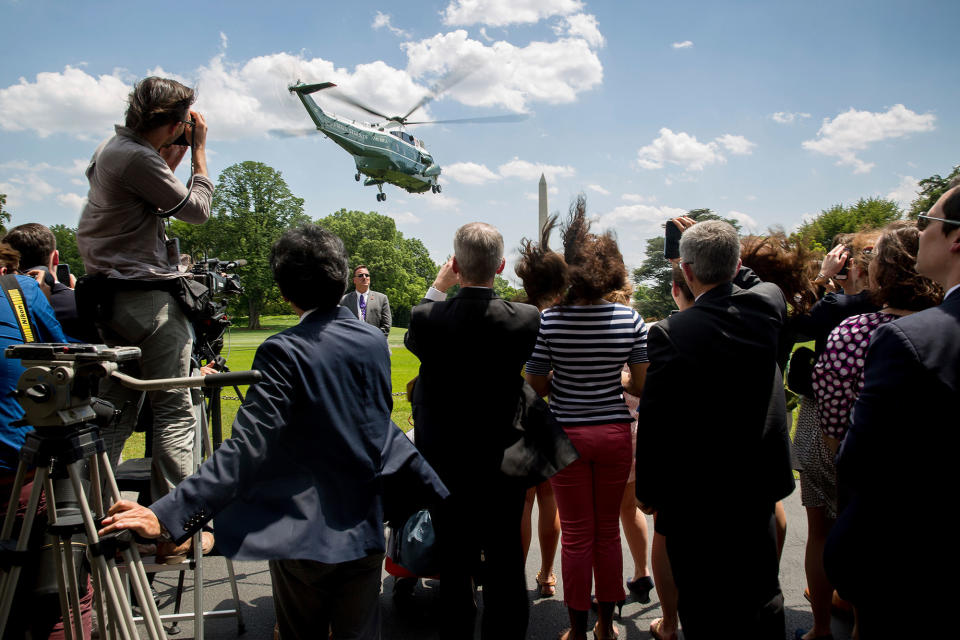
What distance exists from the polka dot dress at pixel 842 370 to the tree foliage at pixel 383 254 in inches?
2609

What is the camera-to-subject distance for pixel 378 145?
3188 centimetres

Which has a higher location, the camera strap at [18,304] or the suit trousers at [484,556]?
the camera strap at [18,304]

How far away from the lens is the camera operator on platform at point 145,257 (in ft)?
9.26

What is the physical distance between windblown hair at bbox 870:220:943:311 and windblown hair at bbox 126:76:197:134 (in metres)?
3.46

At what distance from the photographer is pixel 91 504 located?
182cm

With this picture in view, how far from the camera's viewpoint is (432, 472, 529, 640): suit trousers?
2.79 meters

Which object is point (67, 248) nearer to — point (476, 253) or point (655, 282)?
point (655, 282)

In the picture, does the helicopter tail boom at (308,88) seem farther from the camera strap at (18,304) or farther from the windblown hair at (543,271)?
the camera strap at (18,304)

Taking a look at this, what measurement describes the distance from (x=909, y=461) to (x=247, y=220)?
68.5 metres

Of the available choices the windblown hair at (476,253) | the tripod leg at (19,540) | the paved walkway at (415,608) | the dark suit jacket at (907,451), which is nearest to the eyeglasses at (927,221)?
the dark suit jacket at (907,451)

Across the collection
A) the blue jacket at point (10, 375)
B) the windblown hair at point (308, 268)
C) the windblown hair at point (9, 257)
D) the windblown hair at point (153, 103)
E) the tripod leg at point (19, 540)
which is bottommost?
the tripod leg at point (19, 540)

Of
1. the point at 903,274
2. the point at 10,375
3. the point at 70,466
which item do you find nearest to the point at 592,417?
the point at 903,274

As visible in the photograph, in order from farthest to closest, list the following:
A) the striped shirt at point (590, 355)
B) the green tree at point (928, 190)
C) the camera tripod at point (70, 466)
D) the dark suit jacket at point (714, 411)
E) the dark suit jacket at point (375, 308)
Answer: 1. the green tree at point (928, 190)
2. the dark suit jacket at point (375, 308)
3. the striped shirt at point (590, 355)
4. the dark suit jacket at point (714, 411)
5. the camera tripod at point (70, 466)

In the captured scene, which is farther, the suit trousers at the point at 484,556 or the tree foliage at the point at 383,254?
the tree foliage at the point at 383,254
